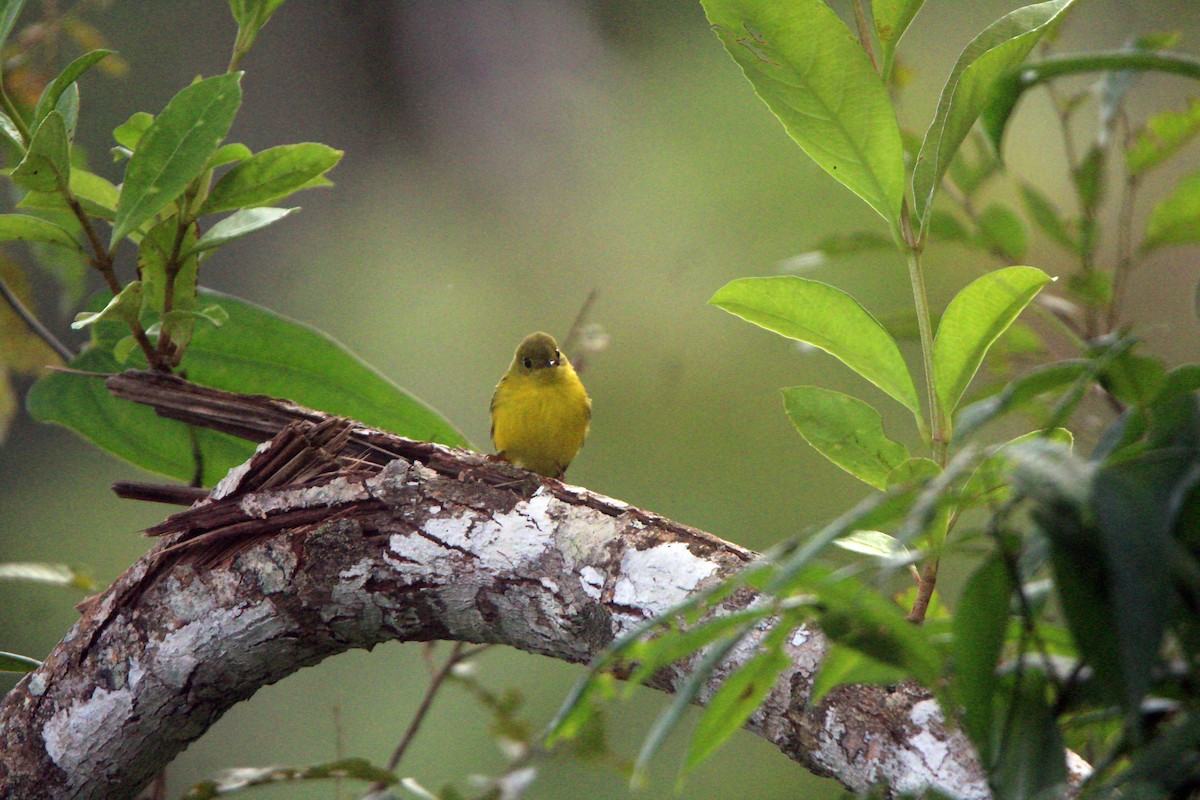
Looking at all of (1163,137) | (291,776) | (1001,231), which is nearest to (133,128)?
(291,776)

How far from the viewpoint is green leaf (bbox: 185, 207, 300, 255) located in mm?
1356

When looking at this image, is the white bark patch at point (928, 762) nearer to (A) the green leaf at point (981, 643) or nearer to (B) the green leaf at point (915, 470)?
(B) the green leaf at point (915, 470)

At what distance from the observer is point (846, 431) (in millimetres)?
1087

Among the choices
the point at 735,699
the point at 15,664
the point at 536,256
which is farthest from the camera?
the point at 536,256

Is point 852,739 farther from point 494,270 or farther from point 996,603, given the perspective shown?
point 494,270

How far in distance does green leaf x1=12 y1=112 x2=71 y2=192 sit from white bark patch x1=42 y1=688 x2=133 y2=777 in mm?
672

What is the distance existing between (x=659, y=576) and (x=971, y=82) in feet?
2.12

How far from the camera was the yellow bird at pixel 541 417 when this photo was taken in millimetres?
2725

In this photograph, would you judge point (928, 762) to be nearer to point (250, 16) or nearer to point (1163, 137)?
point (250, 16)

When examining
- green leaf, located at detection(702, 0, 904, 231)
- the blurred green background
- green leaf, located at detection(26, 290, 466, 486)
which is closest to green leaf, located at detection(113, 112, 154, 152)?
green leaf, located at detection(26, 290, 466, 486)

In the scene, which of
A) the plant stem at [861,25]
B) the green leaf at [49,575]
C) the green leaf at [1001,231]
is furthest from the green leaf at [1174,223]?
the green leaf at [49,575]

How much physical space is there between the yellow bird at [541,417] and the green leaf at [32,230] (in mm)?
1503

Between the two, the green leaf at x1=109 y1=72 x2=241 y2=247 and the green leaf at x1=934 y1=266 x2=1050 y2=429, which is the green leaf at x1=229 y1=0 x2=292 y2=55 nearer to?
the green leaf at x1=109 y1=72 x2=241 y2=247

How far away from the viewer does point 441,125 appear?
17.8ft
